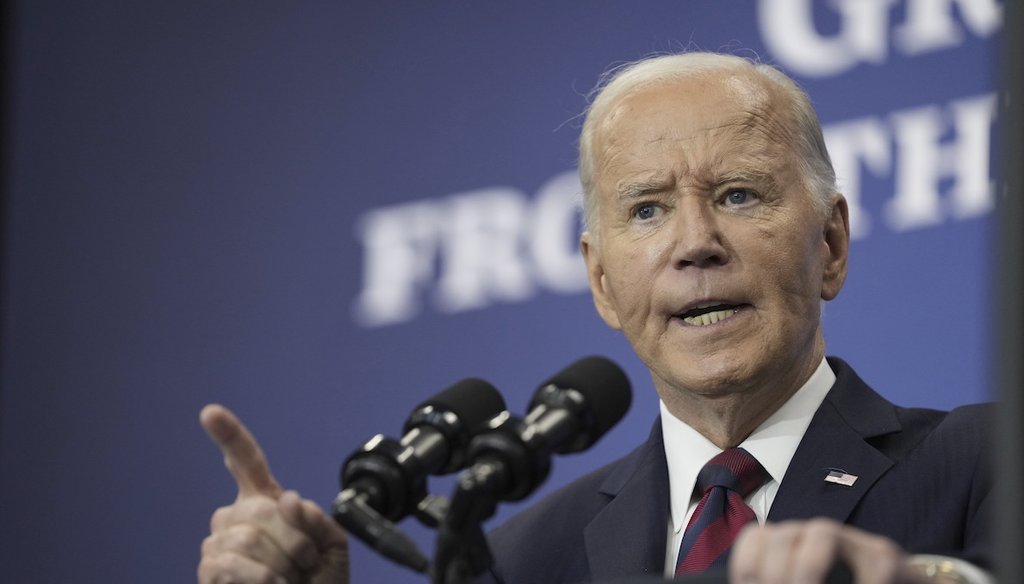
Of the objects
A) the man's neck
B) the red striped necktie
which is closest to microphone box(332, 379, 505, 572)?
the red striped necktie

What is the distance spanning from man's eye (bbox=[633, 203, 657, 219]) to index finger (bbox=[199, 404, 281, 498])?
2.38 ft

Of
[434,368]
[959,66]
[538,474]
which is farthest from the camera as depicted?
[434,368]

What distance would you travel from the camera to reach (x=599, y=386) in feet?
5.40

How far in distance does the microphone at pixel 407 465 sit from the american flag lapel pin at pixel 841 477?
0.56 meters

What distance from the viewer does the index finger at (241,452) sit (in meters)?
1.90

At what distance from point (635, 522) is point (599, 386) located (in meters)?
0.58

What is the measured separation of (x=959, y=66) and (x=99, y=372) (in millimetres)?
2582

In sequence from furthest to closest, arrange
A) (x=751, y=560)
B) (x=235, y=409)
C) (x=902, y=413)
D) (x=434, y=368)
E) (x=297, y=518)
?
(x=235, y=409), (x=434, y=368), (x=902, y=413), (x=297, y=518), (x=751, y=560)

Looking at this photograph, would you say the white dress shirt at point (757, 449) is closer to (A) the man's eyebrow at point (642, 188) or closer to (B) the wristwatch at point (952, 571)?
(A) the man's eyebrow at point (642, 188)

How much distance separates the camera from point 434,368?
3.52 m

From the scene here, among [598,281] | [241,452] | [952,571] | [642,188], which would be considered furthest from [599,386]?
[598,281]

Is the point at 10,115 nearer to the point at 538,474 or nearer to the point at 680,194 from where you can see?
the point at 680,194

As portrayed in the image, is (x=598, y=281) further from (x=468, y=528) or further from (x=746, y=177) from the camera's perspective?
(x=468, y=528)

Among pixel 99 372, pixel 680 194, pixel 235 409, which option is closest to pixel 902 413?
pixel 680 194
